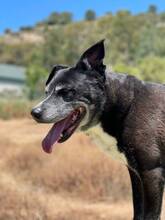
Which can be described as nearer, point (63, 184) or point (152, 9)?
point (63, 184)

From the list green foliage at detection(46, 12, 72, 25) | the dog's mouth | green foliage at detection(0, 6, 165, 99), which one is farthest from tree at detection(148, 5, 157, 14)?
the dog's mouth

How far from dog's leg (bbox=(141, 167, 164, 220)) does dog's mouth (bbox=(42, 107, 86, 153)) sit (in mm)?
732

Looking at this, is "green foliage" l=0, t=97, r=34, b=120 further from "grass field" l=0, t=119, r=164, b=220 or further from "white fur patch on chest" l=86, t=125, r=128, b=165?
"white fur patch on chest" l=86, t=125, r=128, b=165

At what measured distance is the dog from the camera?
5.52 m

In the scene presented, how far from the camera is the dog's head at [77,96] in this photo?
5.50 metres

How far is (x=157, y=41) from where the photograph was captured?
6359cm

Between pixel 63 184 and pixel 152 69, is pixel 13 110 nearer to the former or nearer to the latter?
pixel 63 184

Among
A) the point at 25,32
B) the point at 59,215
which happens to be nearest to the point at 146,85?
the point at 59,215

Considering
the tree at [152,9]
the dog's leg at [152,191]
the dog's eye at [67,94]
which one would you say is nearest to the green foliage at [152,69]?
the dog's leg at [152,191]

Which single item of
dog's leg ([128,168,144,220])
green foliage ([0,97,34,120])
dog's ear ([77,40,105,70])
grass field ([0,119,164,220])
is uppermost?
dog's ear ([77,40,105,70])

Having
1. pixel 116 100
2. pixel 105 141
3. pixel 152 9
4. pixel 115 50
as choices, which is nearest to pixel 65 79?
pixel 116 100

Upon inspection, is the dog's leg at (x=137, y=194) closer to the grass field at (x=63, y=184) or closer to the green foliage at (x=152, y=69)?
the grass field at (x=63, y=184)

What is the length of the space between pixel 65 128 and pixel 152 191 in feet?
3.06

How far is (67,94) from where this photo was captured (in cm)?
552
